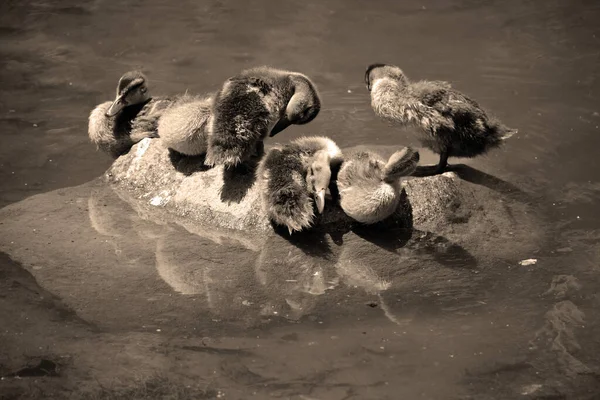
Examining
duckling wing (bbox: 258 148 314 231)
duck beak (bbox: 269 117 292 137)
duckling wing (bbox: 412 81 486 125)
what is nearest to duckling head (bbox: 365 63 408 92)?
duckling wing (bbox: 412 81 486 125)

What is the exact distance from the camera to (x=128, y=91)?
6820 mm

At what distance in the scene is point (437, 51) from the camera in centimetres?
966

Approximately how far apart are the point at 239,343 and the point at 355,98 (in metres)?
4.43

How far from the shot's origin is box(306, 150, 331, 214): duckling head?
576 centimetres

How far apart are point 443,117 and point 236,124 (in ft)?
5.25

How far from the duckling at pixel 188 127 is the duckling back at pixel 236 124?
0.29 m

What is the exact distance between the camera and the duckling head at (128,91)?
268 inches

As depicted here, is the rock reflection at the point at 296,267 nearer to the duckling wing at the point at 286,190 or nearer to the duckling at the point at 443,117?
the duckling wing at the point at 286,190

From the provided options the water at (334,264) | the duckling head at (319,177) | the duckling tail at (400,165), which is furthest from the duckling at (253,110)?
the duckling tail at (400,165)

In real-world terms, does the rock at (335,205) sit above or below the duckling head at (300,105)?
below

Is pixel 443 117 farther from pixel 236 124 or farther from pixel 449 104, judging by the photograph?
pixel 236 124

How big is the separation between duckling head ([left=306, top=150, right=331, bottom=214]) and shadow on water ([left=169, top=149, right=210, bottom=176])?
1083 mm

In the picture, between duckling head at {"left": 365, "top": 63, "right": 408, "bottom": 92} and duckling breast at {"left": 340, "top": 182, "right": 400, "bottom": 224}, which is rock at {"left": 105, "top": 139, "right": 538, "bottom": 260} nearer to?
duckling breast at {"left": 340, "top": 182, "right": 400, "bottom": 224}

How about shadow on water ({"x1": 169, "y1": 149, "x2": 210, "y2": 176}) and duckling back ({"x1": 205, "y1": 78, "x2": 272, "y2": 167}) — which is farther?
shadow on water ({"x1": 169, "y1": 149, "x2": 210, "y2": 176})
